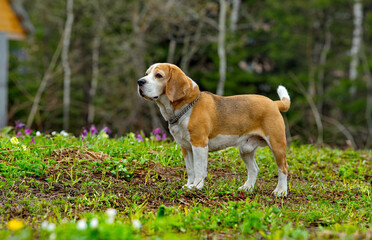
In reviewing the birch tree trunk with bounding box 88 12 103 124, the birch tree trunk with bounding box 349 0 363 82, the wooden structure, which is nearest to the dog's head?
the wooden structure

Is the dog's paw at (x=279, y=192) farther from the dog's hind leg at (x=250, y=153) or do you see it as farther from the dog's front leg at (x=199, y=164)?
the dog's front leg at (x=199, y=164)

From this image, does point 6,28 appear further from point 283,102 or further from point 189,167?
point 283,102

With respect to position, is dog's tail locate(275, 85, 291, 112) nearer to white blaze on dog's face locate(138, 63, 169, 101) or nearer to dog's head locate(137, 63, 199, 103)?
dog's head locate(137, 63, 199, 103)

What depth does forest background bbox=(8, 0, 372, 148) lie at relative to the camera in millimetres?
23109

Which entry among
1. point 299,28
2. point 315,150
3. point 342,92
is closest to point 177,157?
point 315,150

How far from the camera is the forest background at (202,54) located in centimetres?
2311

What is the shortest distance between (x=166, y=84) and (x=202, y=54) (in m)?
20.7

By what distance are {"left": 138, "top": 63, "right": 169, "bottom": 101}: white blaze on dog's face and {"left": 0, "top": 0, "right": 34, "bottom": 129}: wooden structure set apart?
13.5 m

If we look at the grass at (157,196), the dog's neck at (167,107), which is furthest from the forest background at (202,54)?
the dog's neck at (167,107)

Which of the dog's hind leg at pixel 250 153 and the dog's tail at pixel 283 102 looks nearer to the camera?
the dog's hind leg at pixel 250 153

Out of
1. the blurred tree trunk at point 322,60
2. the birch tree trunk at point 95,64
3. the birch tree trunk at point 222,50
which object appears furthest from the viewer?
the birch tree trunk at point 95,64

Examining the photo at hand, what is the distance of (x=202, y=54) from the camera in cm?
2597

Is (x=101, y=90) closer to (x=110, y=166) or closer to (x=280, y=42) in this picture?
(x=280, y=42)

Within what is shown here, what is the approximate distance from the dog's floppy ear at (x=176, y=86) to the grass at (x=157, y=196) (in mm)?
1169
